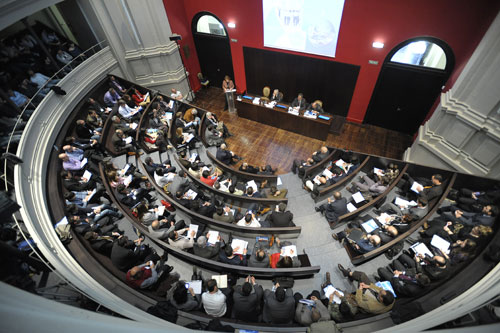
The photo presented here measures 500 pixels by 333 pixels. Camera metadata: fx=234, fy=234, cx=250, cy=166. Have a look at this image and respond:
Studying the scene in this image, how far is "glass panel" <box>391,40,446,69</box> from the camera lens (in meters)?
6.66

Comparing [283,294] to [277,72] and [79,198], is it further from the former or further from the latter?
[277,72]

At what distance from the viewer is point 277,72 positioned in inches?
372

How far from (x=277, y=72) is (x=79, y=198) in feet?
26.1

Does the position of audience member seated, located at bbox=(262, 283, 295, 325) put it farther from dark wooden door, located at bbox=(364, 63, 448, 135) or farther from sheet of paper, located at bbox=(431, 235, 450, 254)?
dark wooden door, located at bbox=(364, 63, 448, 135)

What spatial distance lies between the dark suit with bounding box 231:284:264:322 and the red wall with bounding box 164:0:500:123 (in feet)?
24.9

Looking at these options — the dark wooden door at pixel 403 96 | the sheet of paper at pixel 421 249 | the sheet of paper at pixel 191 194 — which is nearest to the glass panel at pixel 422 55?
the dark wooden door at pixel 403 96

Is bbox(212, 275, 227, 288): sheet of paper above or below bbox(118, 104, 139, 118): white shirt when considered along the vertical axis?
below

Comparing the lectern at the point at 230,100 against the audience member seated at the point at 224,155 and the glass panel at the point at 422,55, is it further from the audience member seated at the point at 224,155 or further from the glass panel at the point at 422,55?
the glass panel at the point at 422,55

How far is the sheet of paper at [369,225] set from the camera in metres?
5.57

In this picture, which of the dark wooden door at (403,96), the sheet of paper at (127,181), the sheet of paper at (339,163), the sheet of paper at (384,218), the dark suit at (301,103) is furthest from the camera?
the dark suit at (301,103)

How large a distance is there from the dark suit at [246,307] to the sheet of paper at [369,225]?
10.1 ft

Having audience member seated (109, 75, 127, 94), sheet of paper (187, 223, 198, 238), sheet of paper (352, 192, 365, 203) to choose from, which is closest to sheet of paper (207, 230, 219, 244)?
sheet of paper (187, 223, 198, 238)

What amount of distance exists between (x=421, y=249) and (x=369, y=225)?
3.52 ft

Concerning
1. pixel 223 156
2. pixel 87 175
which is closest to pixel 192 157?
pixel 223 156
